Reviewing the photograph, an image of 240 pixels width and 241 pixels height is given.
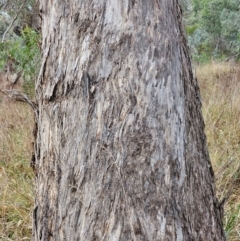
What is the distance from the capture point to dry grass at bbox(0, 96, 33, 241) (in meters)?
2.38

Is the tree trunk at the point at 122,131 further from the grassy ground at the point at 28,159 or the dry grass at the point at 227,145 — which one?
the dry grass at the point at 227,145

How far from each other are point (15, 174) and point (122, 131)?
198 cm

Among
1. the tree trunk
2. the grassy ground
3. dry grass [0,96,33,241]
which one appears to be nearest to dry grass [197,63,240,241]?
the grassy ground

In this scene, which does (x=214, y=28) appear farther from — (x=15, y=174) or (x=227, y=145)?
(x=15, y=174)

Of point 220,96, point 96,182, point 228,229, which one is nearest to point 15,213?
point 228,229

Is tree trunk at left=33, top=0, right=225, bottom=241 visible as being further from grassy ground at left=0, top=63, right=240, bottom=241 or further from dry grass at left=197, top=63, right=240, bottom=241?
dry grass at left=197, top=63, right=240, bottom=241

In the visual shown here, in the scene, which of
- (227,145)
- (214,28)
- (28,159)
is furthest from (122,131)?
(214,28)

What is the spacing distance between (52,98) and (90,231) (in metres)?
0.44

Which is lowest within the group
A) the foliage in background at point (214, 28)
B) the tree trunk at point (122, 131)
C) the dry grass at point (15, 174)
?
the dry grass at point (15, 174)

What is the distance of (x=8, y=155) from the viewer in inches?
133

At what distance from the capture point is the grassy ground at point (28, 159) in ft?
7.78

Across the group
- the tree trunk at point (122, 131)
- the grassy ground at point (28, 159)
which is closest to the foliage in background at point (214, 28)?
the grassy ground at point (28, 159)

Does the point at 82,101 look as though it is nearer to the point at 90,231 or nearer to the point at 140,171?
the point at 140,171

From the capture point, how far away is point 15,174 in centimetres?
305
